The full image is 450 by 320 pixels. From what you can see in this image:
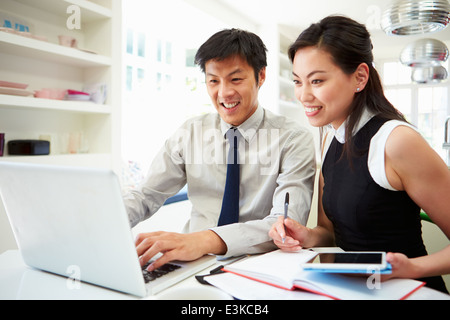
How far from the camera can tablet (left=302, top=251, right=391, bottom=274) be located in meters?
0.62

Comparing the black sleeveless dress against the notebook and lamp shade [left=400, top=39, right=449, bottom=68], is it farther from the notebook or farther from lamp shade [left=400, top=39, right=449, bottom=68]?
lamp shade [left=400, top=39, right=449, bottom=68]

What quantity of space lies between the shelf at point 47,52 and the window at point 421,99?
6281 mm

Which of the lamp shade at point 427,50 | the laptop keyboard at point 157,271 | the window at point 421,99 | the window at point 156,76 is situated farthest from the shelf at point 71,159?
the window at point 421,99

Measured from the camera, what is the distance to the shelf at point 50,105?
2099 mm

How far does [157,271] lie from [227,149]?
709 millimetres

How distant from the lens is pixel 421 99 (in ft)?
23.8

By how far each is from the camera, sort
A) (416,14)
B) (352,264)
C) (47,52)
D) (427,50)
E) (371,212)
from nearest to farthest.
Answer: (352,264), (371,212), (416,14), (47,52), (427,50)

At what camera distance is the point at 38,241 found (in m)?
0.79

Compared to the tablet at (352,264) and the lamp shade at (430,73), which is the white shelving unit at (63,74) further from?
the lamp shade at (430,73)

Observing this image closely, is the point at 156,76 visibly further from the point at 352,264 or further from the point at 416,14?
the point at 352,264

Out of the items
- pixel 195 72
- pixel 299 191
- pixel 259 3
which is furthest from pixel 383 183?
pixel 259 3

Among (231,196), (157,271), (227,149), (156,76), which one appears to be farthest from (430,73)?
(157,271)

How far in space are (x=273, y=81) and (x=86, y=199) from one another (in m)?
4.98

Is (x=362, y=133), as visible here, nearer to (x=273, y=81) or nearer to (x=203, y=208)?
(x=203, y=208)
